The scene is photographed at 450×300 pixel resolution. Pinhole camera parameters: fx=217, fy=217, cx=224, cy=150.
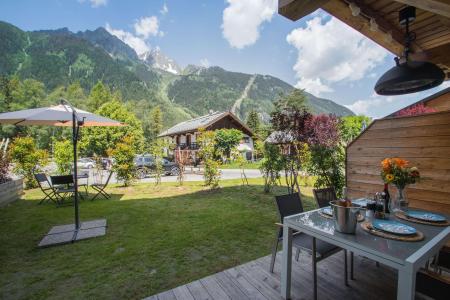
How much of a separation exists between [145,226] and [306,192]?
5.06 m

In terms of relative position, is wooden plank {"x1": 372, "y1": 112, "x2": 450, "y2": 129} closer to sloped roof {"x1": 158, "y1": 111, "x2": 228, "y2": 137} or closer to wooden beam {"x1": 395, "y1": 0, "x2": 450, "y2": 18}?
wooden beam {"x1": 395, "y1": 0, "x2": 450, "y2": 18}

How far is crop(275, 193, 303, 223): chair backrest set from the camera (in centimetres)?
253

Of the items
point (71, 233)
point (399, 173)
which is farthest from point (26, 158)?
point (399, 173)

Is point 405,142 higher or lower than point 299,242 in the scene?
higher

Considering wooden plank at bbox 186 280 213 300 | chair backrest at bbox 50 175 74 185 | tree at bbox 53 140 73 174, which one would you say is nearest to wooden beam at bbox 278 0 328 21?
wooden plank at bbox 186 280 213 300

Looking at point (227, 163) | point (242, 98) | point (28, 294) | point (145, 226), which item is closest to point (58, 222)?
point (145, 226)

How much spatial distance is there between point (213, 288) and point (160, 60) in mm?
182887

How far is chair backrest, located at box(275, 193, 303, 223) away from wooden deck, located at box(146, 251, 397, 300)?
A: 2.14 feet

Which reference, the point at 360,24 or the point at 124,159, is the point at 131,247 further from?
the point at 124,159

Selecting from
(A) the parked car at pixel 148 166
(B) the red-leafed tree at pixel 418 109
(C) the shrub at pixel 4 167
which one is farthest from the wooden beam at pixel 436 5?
(A) the parked car at pixel 148 166

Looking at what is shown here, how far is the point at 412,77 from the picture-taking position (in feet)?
6.30

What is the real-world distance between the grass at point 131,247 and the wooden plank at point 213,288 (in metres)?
0.15

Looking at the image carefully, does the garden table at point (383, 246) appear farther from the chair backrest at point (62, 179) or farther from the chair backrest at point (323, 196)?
the chair backrest at point (62, 179)

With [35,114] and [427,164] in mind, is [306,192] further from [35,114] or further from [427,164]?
[35,114]
